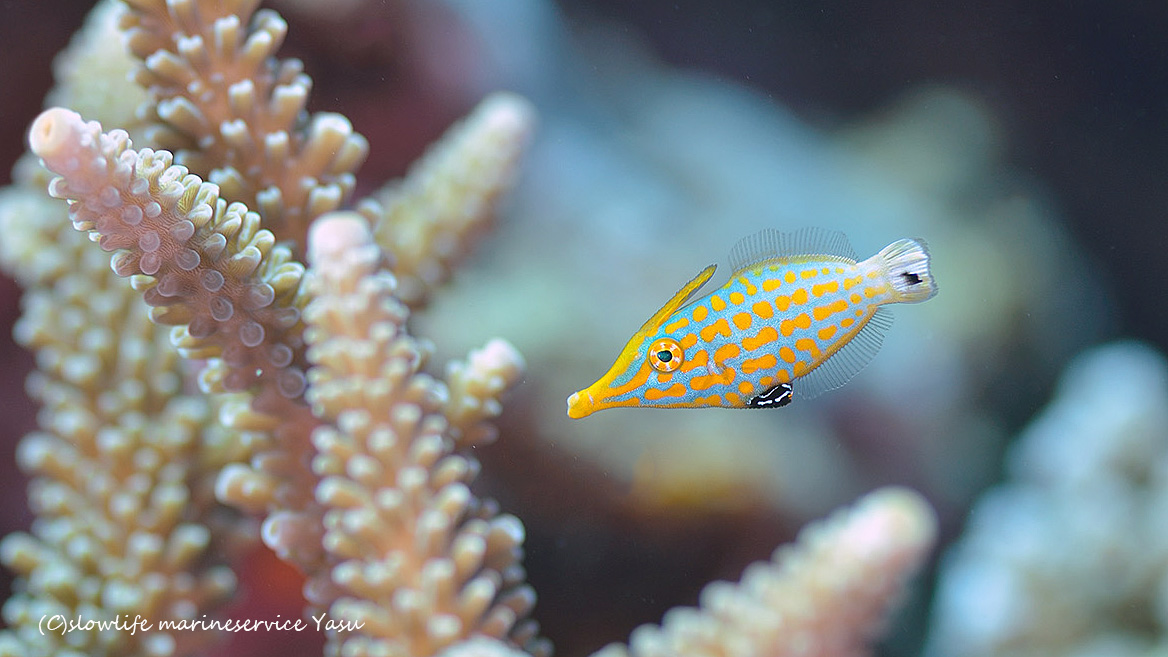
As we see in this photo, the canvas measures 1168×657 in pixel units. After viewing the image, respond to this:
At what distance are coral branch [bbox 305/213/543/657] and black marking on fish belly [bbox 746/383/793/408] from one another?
1.74 ft

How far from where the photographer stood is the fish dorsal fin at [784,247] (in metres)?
1.36

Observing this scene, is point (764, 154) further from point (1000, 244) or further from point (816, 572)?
point (816, 572)

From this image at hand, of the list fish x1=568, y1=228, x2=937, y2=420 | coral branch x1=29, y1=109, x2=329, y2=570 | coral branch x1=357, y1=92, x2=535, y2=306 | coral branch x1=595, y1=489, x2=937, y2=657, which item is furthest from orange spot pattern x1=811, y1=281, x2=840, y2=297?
coral branch x1=357, y1=92, x2=535, y2=306

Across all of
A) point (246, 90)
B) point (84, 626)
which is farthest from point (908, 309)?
point (84, 626)

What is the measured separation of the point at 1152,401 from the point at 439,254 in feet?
8.57

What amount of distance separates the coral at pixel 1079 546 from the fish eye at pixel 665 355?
2.01 metres

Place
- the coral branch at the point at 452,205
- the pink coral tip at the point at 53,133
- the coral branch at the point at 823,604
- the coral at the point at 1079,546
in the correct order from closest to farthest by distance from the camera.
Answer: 1. the pink coral tip at the point at 53,133
2. the coral branch at the point at 823,604
3. the coral branch at the point at 452,205
4. the coral at the point at 1079,546

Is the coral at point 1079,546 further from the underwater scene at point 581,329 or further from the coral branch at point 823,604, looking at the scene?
the coral branch at point 823,604

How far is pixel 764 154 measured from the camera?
4371 mm

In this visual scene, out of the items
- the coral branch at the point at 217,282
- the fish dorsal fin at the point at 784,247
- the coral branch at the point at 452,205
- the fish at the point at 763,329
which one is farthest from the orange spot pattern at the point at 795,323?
the coral branch at the point at 452,205

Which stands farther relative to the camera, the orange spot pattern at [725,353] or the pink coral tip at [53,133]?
the orange spot pattern at [725,353]

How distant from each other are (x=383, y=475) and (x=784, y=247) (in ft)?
2.69

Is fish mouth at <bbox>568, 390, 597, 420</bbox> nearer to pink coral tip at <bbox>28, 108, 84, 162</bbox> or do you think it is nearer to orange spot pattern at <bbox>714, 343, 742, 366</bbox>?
orange spot pattern at <bbox>714, 343, 742, 366</bbox>

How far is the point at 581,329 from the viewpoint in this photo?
9.89ft
